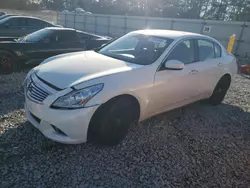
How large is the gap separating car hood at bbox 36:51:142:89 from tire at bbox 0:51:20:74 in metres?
2.86

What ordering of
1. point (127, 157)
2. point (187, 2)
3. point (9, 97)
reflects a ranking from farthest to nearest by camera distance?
1. point (187, 2)
2. point (9, 97)
3. point (127, 157)

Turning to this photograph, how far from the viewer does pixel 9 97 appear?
4383 mm

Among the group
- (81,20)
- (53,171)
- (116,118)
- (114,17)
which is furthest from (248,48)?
(81,20)

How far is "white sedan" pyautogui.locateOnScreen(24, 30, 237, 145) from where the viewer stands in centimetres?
256

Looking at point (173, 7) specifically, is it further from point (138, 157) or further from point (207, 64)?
point (138, 157)

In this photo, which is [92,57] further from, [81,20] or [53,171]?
[81,20]

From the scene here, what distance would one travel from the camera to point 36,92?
8.96 ft

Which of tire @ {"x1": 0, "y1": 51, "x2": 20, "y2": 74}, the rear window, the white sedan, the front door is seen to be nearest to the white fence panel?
the rear window

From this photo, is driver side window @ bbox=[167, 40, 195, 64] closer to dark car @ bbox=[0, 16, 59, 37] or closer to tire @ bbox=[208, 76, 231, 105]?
tire @ bbox=[208, 76, 231, 105]

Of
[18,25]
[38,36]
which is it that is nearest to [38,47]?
[38,36]

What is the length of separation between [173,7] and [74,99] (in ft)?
133

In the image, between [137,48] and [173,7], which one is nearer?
[137,48]

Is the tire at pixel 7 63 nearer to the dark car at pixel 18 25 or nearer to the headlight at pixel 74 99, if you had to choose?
the headlight at pixel 74 99

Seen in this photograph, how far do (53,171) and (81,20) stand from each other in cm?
2169
